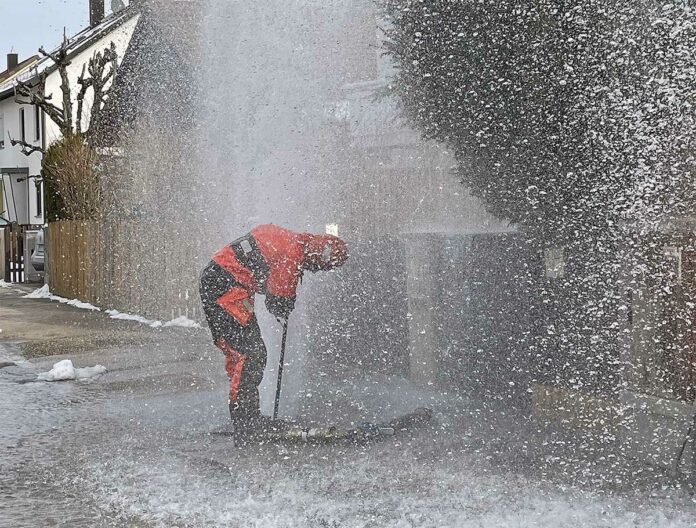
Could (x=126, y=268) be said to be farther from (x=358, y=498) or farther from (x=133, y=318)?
(x=358, y=498)

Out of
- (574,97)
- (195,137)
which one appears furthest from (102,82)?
(574,97)

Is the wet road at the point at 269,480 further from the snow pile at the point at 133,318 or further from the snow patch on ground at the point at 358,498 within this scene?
the snow pile at the point at 133,318

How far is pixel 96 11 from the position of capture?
3241 centimetres

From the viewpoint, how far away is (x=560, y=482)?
4.44 meters

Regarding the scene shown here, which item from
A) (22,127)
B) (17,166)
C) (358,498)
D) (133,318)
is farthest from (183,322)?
(17,166)

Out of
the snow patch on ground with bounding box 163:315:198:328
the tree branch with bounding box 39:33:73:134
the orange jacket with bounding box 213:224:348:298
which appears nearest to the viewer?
the orange jacket with bounding box 213:224:348:298

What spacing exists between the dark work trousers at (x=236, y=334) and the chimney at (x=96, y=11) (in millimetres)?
29186

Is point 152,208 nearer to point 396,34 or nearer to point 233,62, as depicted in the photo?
point 233,62

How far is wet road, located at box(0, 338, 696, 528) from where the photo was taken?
155 inches

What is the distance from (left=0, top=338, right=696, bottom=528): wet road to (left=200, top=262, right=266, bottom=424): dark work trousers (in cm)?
31

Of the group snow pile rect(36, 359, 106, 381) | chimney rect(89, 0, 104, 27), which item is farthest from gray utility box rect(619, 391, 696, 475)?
chimney rect(89, 0, 104, 27)

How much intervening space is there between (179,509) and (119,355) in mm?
5395

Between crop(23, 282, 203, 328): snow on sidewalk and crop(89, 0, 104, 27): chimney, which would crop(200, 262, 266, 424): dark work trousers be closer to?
crop(23, 282, 203, 328): snow on sidewalk

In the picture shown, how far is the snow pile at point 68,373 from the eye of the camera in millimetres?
7984
